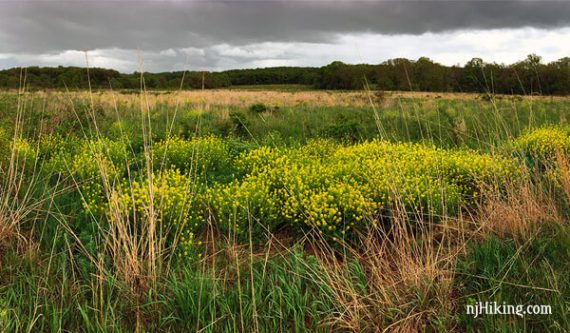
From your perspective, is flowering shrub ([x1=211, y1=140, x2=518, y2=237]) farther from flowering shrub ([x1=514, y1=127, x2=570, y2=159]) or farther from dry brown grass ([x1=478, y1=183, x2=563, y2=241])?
flowering shrub ([x1=514, y1=127, x2=570, y2=159])

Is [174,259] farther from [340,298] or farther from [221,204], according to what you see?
[340,298]

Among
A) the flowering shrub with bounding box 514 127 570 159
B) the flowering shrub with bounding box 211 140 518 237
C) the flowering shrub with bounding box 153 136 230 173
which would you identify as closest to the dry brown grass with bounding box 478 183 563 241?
the flowering shrub with bounding box 211 140 518 237

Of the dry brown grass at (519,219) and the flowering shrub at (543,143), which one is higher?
the flowering shrub at (543,143)

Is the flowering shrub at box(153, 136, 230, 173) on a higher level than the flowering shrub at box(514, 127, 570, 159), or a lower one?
lower

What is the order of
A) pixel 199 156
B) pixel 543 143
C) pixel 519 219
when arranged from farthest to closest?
pixel 199 156, pixel 543 143, pixel 519 219

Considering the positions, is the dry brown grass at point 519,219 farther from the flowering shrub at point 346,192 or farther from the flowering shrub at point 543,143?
the flowering shrub at point 543,143

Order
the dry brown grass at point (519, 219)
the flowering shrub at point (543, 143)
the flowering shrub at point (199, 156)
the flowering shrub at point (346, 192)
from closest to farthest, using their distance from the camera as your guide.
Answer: the dry brown grass at point (519, 219)
the flowering shrub at point (346, 192)
the flowering shrub at point (543, 143)
the flowering shrub at point (199, 156)

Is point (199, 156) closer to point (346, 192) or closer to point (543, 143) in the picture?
point (346, 192)

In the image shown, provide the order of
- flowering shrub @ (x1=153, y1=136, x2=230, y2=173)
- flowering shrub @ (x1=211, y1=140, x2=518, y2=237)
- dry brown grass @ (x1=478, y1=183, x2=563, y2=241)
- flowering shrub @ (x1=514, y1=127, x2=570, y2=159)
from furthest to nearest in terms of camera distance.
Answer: flowering shrub @ (x1=153, y1=136, x2=230, y2=173), flowering shrub @ (x1=514, y1=127, x2=570, y2=159), flowering shrub @ (x1=211, y1=140, x2=518, y2=237), dry brown grass @ (x1=478, y1=183, x2=563, y2=241)

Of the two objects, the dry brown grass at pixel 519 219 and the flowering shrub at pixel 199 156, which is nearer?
the dry brown grass at pixel 519 219

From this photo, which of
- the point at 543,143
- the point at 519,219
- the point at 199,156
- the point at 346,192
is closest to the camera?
the point at 519,219

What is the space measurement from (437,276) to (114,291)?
7.39ft

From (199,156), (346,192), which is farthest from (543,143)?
(199,156)

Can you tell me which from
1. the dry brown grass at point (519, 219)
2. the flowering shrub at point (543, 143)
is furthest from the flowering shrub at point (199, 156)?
the flowering shrub at point (543, 143)
